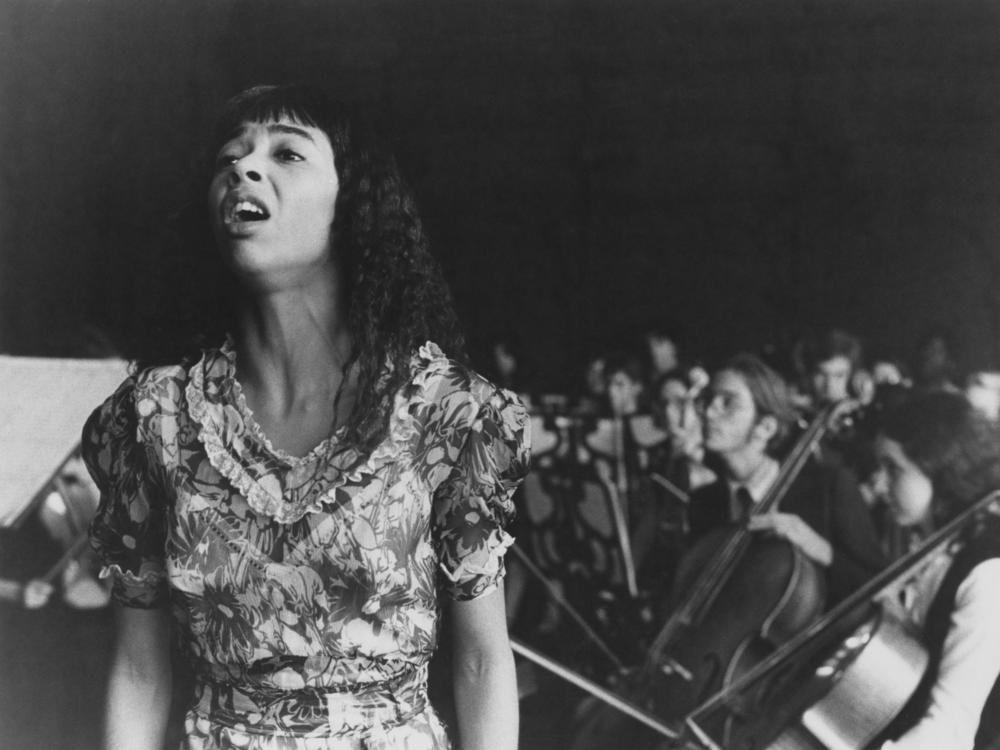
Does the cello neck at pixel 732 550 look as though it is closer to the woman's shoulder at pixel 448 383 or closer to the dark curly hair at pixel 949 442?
the dark curly hair at pixel 949 442

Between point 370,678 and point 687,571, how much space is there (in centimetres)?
93

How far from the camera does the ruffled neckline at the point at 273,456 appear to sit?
104 cm

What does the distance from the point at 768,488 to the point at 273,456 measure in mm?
1078

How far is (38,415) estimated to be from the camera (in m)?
1.90

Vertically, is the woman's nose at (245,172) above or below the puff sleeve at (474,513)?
above

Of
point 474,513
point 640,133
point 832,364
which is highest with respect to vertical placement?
point 640,133

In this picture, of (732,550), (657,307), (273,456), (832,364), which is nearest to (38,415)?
(273,456)

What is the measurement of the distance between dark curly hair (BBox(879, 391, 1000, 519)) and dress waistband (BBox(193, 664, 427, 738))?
1138mm

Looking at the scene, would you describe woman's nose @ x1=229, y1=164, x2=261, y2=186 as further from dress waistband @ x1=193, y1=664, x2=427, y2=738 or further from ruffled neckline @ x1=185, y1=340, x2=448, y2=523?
dress waistband @ x1=193, y1=664, x2=427, y2=738

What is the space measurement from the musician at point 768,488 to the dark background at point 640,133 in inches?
3.5

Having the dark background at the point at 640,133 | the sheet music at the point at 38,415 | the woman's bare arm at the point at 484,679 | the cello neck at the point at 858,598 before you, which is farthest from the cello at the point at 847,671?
the sheet music at the point at 38,415

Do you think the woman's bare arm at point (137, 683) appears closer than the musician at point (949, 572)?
Yes

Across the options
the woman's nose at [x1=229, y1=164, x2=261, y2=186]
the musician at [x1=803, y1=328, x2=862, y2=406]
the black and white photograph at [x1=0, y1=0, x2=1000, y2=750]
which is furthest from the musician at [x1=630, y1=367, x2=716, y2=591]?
the woman's nose at [x1=229, y1=164, x2=261, y2=186]

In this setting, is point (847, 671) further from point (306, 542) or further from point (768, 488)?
point (306, 542)
